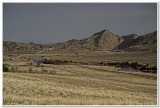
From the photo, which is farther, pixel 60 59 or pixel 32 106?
pixel 60 59

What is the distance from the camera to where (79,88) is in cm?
602

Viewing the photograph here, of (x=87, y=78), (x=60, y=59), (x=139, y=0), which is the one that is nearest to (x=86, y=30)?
(x=87, y=78)

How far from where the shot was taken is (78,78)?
766 cm

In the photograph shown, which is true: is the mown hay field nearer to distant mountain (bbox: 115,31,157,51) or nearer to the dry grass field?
the dry grass field

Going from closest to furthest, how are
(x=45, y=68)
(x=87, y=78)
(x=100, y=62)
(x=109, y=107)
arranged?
(x=109, y=107)
(x=87, y=78)
(x=45, y=68)
(x=100, y=62)

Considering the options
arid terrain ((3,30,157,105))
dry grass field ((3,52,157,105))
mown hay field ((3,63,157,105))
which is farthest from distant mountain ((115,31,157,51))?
mown hay field ((3,63,157,105))

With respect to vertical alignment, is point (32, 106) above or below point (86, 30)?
below

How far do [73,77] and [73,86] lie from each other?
48.7 inches

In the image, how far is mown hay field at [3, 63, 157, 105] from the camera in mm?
4668

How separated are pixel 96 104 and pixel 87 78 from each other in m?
3.01

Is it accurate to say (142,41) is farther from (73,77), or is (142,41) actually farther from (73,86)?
(73,86)

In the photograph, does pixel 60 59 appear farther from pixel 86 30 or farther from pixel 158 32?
pixel 158 32

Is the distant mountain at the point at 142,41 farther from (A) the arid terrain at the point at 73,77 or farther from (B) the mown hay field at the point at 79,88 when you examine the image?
(B) the mown hay field at the point at 79,88

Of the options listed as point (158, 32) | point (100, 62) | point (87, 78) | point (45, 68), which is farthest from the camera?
point (100, 62)
